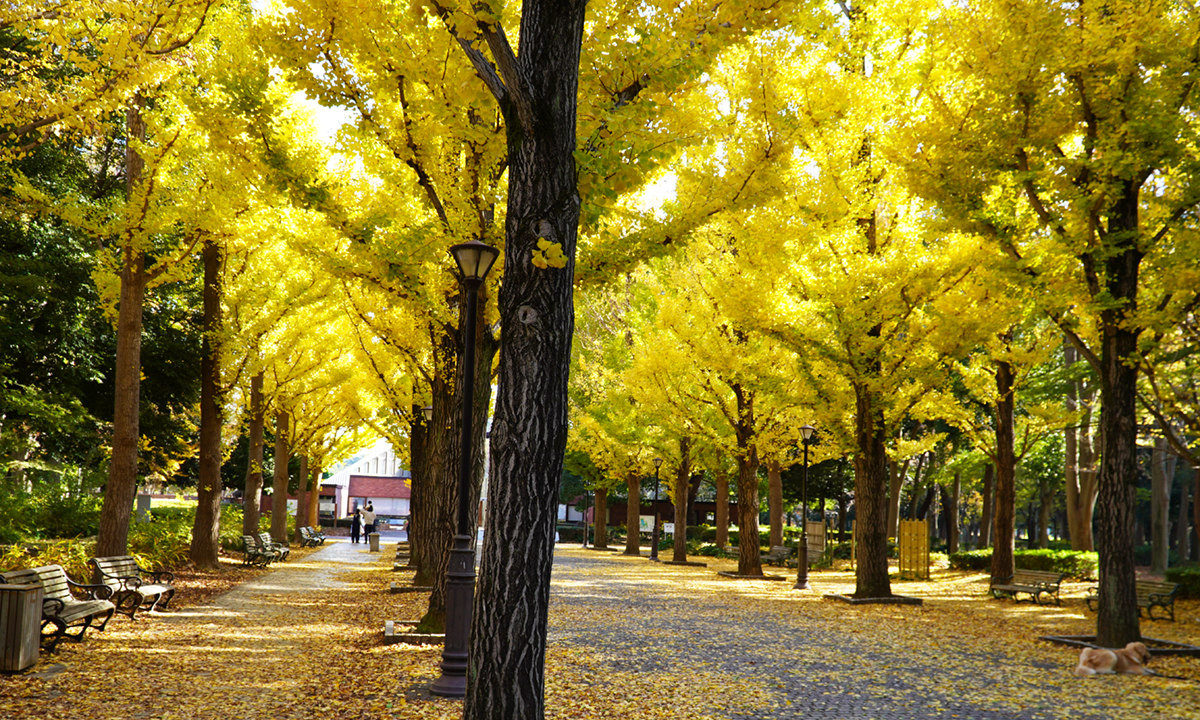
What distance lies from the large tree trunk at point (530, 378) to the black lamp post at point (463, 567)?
99.0 inches

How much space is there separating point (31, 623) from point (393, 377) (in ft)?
43.4

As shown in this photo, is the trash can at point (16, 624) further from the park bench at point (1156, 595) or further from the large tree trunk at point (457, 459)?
the park bench at point (1156, 595)

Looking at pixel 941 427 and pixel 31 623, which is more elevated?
pixel 941 427

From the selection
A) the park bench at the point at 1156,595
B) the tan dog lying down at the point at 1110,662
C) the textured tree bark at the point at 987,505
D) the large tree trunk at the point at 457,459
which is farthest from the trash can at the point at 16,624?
the textured tree bark at the point at 987,505

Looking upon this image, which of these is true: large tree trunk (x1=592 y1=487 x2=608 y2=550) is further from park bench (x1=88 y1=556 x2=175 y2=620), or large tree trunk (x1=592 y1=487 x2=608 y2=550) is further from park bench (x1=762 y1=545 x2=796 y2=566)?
park bench (x1=88 y1=556 x2=175 y2=620)

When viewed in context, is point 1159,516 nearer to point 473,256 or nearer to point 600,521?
point 600,521

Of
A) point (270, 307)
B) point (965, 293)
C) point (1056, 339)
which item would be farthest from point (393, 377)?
point (1056, 339)

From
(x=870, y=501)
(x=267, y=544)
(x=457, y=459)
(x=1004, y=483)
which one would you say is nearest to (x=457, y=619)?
(x=457, y=459)

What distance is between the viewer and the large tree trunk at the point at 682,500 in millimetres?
26281

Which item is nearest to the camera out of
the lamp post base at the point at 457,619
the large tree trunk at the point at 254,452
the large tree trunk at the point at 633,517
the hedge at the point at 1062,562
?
the lamp post base at the point at 457,619

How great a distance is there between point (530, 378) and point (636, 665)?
5.09 meters

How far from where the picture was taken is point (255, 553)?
748 inches

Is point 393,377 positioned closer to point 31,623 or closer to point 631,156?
A: point 31,623

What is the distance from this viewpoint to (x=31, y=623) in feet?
22.9
